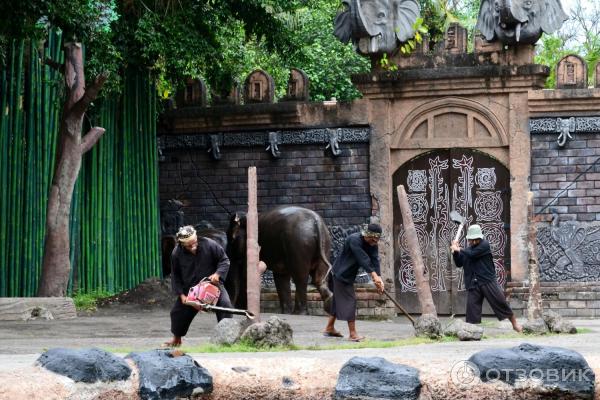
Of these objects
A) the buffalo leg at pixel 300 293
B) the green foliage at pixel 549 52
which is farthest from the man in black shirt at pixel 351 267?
the green foliage at pixel 549 52

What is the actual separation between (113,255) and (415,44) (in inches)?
211

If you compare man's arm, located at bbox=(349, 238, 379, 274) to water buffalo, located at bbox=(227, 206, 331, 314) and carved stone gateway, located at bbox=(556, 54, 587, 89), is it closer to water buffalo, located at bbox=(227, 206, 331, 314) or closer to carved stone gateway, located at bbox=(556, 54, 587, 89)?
water buffalo, located at bbox=(227, 206, 331, 314)

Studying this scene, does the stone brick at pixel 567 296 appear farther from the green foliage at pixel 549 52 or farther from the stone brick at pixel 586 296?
the green foliage at pixel 549 52

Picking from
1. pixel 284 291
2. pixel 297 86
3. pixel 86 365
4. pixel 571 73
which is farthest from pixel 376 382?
pixel 297 86

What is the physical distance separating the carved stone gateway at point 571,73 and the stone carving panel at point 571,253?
6.47 feet

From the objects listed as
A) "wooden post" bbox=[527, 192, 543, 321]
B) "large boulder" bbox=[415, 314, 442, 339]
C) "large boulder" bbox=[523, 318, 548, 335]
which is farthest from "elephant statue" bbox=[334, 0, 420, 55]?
"large boulder" bbox=[415, 314, 442, 339]

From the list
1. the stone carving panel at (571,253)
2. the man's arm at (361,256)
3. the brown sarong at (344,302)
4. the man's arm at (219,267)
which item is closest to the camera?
the man's arm at (219,267)

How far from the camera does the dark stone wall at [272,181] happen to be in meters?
21.0

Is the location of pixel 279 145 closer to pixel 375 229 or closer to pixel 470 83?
pixel 470 83

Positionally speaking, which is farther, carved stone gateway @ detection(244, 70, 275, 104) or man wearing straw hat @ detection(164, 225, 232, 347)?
carved stone gateway @ detection(244, 70, 275, 104)

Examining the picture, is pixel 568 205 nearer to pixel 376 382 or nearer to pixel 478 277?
pixel 478 277

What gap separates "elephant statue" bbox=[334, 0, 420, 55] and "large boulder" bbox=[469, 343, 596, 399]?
11.4 meters

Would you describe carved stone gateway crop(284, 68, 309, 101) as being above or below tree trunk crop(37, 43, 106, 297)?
above

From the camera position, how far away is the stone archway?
20.6 metres
